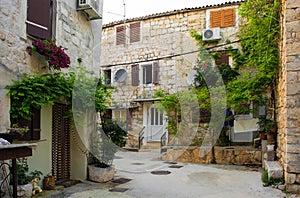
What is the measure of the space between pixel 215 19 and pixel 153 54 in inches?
131

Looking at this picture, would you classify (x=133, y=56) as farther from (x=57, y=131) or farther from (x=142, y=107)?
(x=57, y=131)

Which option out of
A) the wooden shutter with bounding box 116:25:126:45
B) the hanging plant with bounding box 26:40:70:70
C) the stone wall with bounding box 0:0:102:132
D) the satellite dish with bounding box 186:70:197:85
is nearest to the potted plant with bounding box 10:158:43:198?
the stone wall with bounding box 0:0:102:132

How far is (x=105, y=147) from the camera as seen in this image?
19.8 feet

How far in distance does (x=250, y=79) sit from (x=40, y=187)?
636 cm

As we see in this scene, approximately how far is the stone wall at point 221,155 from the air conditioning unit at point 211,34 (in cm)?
486

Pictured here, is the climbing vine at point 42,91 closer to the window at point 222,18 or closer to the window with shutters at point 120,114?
the window at point 222,18

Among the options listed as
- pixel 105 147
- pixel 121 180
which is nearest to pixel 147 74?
pixel 105 147

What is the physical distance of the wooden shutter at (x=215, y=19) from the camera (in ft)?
37.5

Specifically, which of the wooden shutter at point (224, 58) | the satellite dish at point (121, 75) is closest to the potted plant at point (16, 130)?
the wooden shutter at point (224, 58)

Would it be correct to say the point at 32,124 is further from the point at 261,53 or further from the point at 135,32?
the point at 135,32

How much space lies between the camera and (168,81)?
1266cm

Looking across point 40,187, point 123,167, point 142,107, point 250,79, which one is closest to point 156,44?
point 142,107

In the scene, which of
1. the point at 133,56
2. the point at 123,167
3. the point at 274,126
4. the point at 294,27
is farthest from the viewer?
the point at 133,56

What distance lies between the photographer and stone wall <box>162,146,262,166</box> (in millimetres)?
8036
